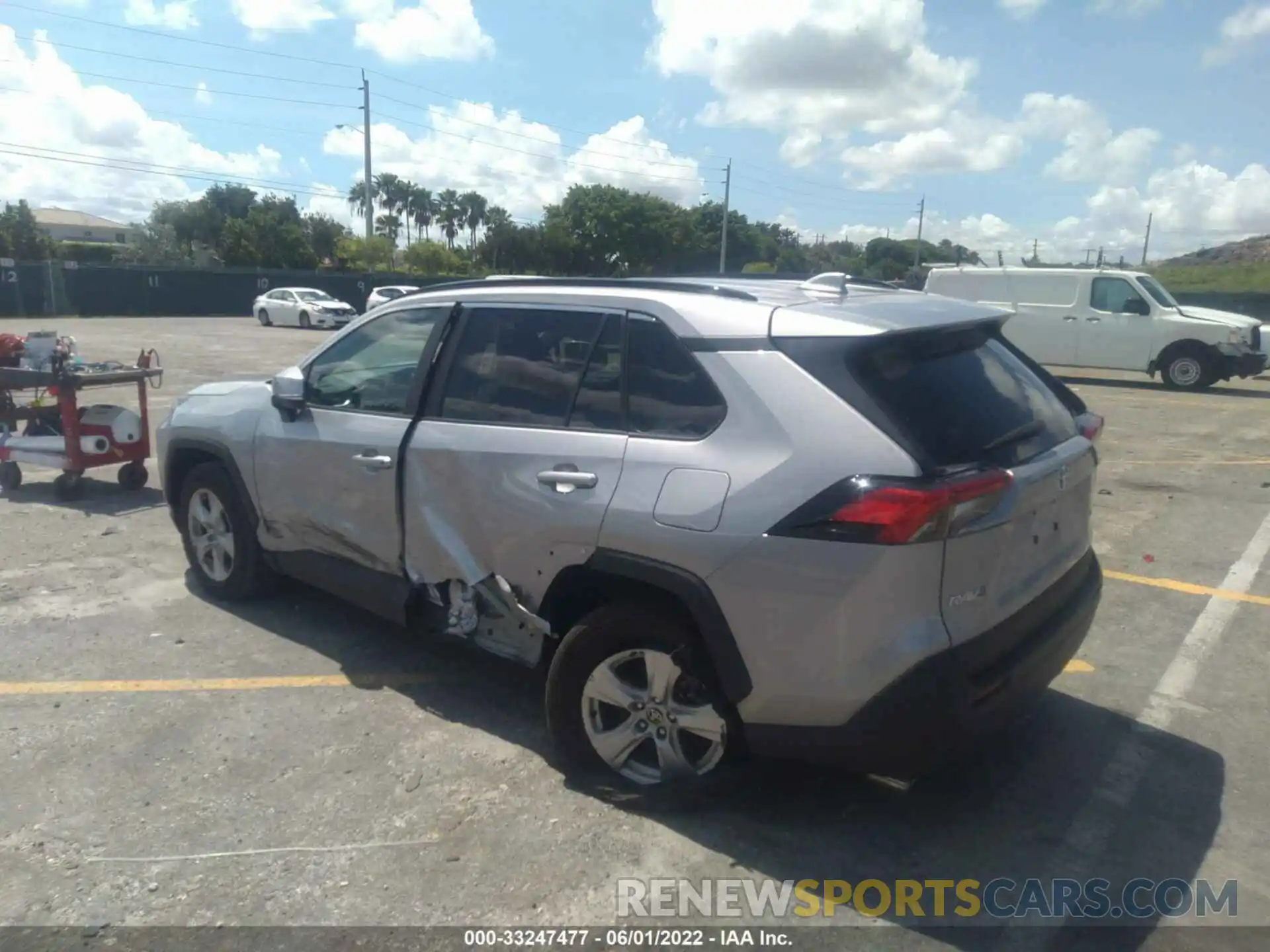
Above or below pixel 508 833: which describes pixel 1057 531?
above

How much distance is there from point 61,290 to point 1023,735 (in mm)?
42872

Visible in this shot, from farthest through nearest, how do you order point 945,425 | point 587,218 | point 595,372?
point 587,218 < point 595,372 < point 945,425

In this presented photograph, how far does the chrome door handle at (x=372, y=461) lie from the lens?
4316 mm

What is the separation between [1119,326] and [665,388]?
1681 cm

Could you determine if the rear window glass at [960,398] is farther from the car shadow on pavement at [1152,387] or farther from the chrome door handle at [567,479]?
the car shadow on pavement at [1152,387]

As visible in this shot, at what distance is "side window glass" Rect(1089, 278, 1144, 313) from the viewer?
17.8m

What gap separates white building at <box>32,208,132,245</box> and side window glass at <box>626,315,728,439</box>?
143610mm

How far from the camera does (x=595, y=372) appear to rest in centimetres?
375

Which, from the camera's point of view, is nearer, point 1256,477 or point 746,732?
point 746,732

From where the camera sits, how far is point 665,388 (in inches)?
139

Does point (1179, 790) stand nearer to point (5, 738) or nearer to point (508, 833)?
point (508, 833)

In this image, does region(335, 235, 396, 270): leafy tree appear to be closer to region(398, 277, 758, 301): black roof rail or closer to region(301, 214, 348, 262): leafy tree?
region(301, 214, 348, 262): leafy tree

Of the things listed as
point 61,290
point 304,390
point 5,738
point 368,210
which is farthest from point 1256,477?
point 368,210

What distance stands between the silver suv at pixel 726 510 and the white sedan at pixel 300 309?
30.1 meters
